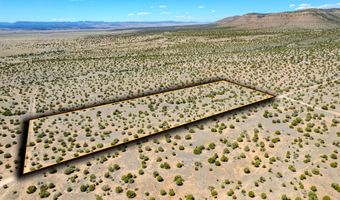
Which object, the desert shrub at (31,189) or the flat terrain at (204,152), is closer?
the desert shrub at (31,189)

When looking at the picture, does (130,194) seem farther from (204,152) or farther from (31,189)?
(204,152)

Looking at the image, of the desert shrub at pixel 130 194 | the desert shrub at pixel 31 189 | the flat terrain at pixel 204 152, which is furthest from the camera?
the flat terrain at pixel 204 152

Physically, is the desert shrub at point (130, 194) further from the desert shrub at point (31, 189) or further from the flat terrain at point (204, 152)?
the desert shrub at point (31, 189)

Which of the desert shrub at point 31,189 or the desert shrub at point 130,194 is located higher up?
the desert shrub at point 31,189

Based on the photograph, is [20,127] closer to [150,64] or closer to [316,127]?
[316,127]

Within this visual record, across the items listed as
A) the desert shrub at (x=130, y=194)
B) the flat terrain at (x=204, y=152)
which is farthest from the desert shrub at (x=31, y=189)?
the desert shrub at (x=130, y=194)

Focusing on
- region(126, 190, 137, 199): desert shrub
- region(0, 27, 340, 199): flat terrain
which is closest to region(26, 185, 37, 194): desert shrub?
region(0, 27, 340, 199): flat terrain

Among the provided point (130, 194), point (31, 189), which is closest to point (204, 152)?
point (130, 194)

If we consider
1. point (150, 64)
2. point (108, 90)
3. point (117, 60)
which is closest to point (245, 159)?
point (108, 90)

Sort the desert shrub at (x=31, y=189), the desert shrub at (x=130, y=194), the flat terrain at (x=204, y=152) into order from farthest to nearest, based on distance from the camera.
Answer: the flat terrain at (x=204, y=152) < the desert shrub at (x=31, y=189) < the desert shrub at (x=130, y=194)

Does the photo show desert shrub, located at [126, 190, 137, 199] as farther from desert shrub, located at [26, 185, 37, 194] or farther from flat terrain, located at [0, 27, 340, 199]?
desert shrub, located at [26, 185, 37, 194]

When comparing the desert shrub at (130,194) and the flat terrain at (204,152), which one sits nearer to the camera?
the desert shrub at (130,194)
